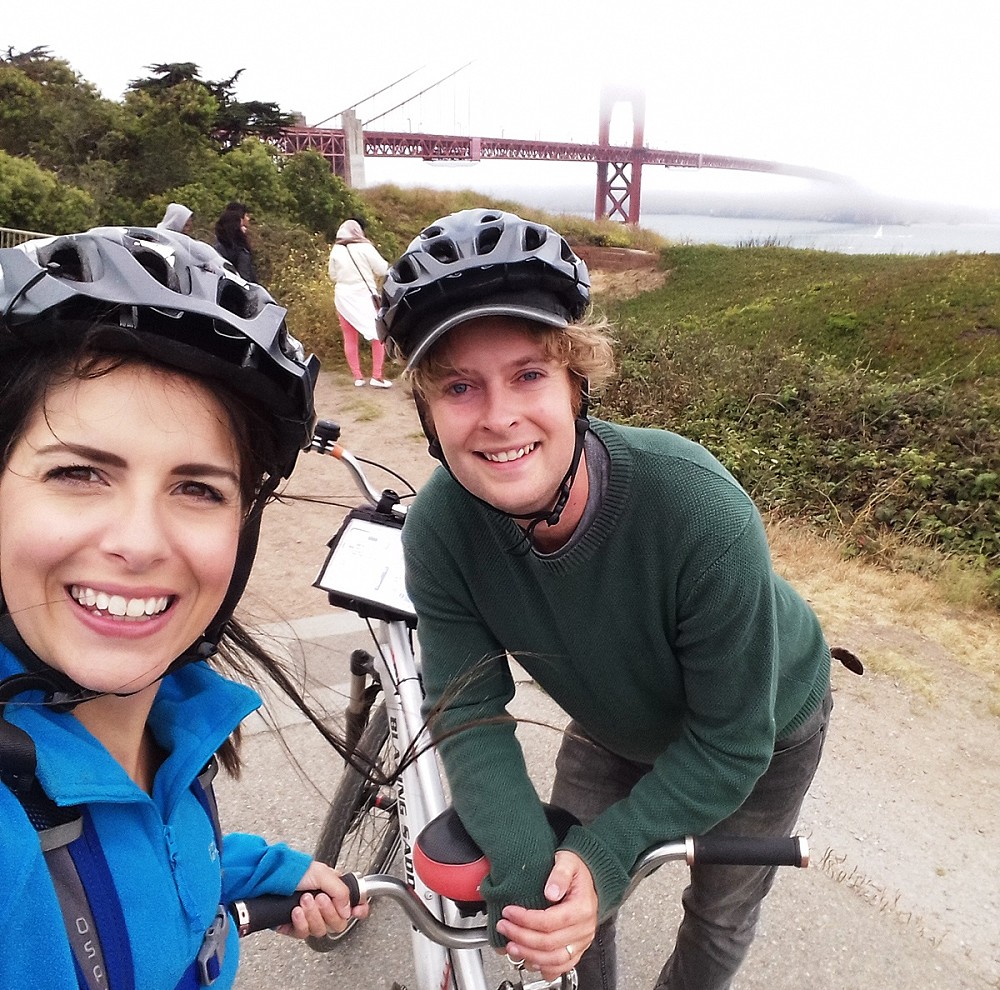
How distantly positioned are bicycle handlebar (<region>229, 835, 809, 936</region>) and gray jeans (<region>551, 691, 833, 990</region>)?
500 millimetres

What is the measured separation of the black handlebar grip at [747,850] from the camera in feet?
4.00

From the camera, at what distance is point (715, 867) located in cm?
174

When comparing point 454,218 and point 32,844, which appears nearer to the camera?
point 32,844

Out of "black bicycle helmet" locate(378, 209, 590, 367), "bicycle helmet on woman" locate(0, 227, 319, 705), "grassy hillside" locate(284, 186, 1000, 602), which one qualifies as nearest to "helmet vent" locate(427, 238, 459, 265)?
"black bicycle helmet" locate(378, 209, 590, 367)

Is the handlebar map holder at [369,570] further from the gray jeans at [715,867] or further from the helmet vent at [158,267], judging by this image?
the helmet vent at [158,267]

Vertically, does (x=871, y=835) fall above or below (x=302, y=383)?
below

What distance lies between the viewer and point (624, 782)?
1.88 metres

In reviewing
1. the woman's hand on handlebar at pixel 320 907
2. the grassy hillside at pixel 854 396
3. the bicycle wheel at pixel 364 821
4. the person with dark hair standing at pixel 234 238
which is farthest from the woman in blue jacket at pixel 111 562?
the person with dark hair standing at pixel 234 238

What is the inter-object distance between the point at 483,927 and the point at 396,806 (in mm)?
767

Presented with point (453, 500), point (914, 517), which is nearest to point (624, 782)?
point (453, 500)

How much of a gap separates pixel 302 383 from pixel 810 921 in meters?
2.34

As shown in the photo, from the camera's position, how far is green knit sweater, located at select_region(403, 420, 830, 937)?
130 cm

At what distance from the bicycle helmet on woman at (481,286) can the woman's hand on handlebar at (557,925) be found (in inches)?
24.9

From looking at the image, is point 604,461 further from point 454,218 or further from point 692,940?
point 692,940
